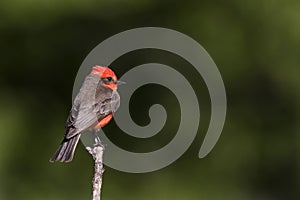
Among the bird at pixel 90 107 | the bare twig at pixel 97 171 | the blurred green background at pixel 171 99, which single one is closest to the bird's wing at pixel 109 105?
the bird at pixel 90 107

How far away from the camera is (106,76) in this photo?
3945 millimetres

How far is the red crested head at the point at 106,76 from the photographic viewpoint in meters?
3.76

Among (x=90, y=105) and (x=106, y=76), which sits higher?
(x=106, y=76)

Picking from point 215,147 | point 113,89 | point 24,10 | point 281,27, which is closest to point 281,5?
point 281,27

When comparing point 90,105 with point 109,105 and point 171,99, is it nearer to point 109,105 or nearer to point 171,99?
point 109,105

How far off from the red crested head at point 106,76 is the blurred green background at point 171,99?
138 inches

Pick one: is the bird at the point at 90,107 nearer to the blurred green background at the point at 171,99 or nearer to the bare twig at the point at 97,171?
the bare twig at the point at 97,171

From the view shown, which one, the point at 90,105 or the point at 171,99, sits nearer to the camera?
the point at 90,105

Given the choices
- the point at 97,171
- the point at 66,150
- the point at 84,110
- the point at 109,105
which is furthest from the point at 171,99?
the point at 97,171

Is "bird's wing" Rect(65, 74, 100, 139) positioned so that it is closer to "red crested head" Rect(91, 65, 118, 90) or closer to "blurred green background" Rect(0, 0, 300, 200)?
"red crested head" Rect(91, 65, 118, 90)

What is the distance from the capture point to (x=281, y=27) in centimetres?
772

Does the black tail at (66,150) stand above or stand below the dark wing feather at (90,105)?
below

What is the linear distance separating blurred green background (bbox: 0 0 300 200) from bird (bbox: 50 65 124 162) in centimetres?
345

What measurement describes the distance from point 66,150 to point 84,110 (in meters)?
0.24
